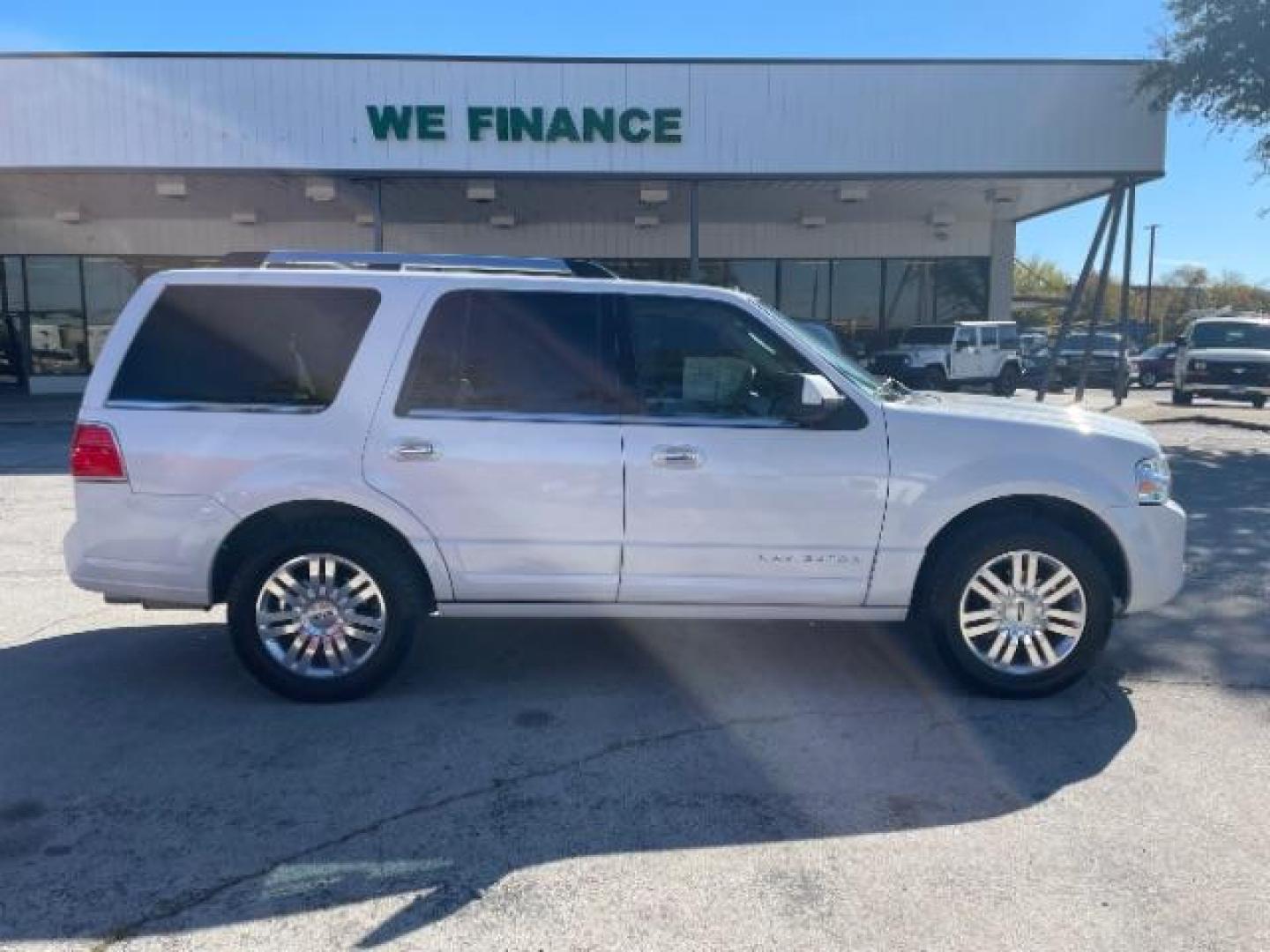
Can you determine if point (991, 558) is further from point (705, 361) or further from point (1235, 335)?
point (1235, 335)

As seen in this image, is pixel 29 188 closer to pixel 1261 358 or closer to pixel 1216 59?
pixel 1216 59

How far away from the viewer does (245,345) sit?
433 cm

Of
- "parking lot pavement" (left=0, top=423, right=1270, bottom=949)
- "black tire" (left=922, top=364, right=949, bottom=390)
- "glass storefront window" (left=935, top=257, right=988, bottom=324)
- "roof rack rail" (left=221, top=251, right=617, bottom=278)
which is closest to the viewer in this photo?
"parking lot pavement" (left=0, top=423, right=1270, bottom=949)

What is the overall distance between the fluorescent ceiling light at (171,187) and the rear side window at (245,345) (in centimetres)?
1454

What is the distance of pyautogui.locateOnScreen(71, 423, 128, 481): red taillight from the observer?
424cm

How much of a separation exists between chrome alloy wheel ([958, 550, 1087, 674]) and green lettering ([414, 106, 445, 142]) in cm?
1339

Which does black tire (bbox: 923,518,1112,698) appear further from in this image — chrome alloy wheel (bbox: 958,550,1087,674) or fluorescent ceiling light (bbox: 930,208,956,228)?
fluorescent ceiling light (bbox: 930,208,956,228)

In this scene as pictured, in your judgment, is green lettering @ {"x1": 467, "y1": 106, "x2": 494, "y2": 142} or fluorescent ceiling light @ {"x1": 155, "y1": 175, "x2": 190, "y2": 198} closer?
green lettering @ {"x1": 467, "y1": 106, "x2": 494, "y2": 142}

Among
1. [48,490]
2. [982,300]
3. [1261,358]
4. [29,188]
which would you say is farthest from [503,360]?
[982,300]

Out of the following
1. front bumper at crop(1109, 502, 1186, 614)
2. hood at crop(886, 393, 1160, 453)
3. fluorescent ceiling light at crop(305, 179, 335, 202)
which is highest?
fluorescent ceiling light at crop(305, 179, 335, 202)

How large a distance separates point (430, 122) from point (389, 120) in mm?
633

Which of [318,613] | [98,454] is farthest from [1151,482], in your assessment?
[98,454]

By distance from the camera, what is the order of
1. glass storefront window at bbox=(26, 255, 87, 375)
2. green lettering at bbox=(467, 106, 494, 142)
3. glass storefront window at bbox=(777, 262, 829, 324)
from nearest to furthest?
1. green lettering at bbox=(467, 106, 494, 142)
2. glass storefront window at bbox=(26, 255, 87, 375)
3. glass storefront window at bbox=(777, 262, 829, 324)

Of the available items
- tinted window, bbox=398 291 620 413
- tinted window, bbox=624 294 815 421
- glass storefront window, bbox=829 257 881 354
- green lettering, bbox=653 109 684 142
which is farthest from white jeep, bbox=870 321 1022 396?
tinted window, bbox=398 291 620 413
